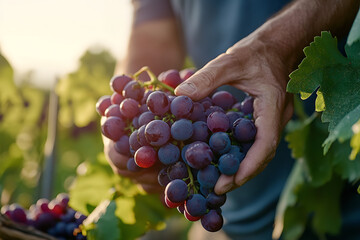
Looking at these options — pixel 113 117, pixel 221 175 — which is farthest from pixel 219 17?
pixel 221 175

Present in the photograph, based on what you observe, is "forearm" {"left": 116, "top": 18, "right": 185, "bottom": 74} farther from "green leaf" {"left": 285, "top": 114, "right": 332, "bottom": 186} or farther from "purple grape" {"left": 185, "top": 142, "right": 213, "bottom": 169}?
"purple grape" {"left": 185, "top": 142, "right": 213, "bottom": 169}

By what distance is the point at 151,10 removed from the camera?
1.83 meters

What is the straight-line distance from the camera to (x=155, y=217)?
1074mm

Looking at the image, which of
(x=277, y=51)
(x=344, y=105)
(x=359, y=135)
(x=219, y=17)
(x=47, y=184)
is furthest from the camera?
(x=219, y=17)

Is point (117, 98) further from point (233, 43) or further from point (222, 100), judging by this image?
point (233, 43)

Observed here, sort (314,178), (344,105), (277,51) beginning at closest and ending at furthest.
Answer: (344,105), (277,51), (314,178)

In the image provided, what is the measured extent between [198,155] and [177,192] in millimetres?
74

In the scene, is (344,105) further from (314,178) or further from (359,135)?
(314,178)

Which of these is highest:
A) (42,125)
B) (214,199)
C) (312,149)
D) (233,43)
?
(214,199)

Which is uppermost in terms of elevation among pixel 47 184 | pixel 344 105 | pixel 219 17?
pixel 344 105

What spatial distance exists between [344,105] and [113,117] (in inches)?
17.5

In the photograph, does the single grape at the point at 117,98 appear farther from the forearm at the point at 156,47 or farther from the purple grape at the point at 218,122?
the forearm at the point at 156,47

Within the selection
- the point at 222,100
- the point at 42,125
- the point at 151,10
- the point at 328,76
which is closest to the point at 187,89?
the point at 222,100

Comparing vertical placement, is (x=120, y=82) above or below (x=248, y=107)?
above
